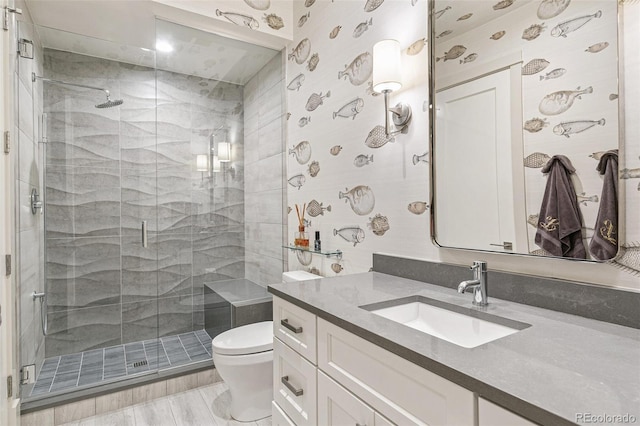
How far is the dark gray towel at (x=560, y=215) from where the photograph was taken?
107 centimetres

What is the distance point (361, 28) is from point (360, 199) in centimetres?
96

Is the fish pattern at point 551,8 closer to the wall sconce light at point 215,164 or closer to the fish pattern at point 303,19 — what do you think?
the fish pattern at point 303,19

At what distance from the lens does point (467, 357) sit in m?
0.76

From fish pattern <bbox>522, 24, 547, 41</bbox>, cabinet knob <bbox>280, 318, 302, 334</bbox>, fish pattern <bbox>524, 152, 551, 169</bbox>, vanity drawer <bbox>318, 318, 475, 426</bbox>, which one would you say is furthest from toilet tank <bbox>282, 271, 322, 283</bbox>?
fish pattern <bbox>522, 24, 547, 41</bbox>

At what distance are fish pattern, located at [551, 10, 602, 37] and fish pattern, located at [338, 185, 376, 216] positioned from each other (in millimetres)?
1012

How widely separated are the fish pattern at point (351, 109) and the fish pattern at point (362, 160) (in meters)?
0.24

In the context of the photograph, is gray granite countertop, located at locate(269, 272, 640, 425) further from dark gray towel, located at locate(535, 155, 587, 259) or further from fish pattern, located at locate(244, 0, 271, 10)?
fish pattern, located at locate(244, 0, 271, 10)

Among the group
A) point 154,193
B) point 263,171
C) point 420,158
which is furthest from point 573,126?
point 154,193

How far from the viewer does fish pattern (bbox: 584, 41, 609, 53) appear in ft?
3.32

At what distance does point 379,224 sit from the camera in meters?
1.84

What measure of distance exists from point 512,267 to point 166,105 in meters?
2.73

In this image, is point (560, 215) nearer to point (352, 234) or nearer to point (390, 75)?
point (390, 75)

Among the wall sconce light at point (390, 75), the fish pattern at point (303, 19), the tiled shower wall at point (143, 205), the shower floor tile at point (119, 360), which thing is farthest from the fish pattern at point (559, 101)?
the shower floor tile at point (119, 360)

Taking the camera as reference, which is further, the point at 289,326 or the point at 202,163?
the point at 202,163
